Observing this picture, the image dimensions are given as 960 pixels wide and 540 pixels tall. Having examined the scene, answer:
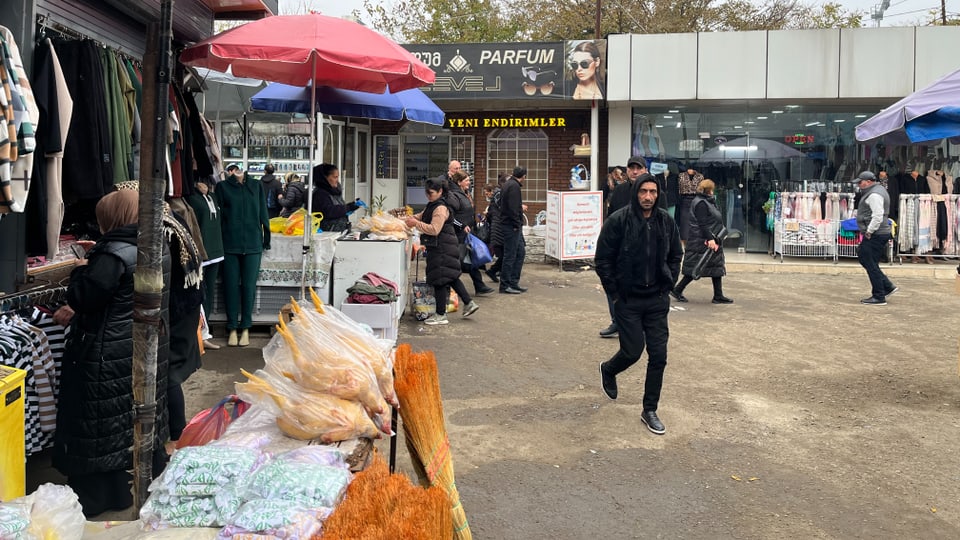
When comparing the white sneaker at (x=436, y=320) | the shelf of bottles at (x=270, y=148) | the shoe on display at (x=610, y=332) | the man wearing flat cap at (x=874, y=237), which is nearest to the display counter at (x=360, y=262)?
the white sneaker at (x=436, y=320)

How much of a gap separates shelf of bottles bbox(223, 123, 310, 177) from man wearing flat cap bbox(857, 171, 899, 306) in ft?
38.0

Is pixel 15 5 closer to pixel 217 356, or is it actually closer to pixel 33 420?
pixel 33 420

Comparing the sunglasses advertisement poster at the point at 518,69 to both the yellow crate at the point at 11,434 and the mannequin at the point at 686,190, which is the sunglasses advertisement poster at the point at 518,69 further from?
the yellow crate at the point at 11,434

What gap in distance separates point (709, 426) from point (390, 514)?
4.30 meters

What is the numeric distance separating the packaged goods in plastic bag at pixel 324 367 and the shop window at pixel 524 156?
16720mm

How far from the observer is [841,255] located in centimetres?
1639

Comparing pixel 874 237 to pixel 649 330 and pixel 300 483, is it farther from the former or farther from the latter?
pixel 300 483

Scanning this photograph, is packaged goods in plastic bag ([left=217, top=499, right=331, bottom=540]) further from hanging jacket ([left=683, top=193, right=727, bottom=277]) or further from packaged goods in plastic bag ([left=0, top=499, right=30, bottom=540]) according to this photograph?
hanging jacket ([left=683, top=193, right=727, bottom=277])

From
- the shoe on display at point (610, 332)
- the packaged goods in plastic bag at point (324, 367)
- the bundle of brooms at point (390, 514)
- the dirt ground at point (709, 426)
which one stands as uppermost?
the packaged goods in plastic bag at point (324, 367)

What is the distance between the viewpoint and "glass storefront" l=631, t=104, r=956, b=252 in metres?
17.6

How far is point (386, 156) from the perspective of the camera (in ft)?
68.2

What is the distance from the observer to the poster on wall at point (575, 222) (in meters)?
15.2

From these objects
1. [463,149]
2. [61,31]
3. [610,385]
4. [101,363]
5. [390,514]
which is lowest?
[610,385]

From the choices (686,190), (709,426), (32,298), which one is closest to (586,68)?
(686,190)
